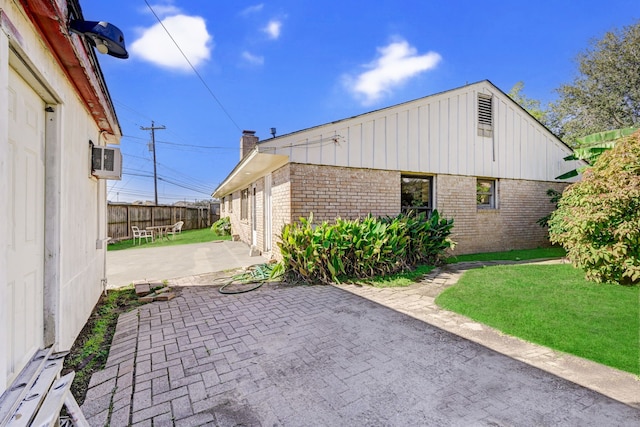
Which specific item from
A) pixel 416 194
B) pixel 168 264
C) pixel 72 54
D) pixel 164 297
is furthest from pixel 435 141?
pixel 168 264

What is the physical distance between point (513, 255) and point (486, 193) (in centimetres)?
210

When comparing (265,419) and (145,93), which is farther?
(145,93)

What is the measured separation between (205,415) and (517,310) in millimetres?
4029

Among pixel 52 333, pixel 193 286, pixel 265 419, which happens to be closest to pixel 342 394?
pixel 265 419

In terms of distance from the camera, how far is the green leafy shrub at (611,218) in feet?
15.7

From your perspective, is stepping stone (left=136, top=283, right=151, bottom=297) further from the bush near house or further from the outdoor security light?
the outdoor security light

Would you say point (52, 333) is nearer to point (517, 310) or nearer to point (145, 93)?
point (517, 310)

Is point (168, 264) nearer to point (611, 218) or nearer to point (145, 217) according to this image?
point (611, 218)

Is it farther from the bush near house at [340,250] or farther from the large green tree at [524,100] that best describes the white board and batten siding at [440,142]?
the large green tree at [524,100]

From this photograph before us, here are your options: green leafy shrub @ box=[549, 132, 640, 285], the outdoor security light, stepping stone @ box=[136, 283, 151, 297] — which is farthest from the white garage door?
green leafy shrub @ box=[549, 132, 640, 285]

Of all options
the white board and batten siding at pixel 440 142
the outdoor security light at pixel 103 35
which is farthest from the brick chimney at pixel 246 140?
the outdoor security light at pixel 103 35

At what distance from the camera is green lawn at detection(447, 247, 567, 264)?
796cm

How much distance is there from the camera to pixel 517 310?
3904 millimetres

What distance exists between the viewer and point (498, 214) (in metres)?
9.23
